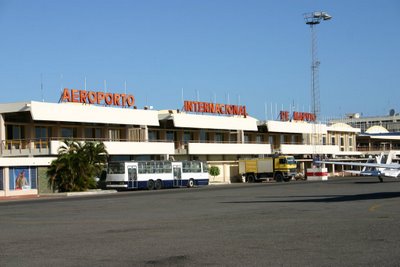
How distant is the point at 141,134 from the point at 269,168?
58.1ft

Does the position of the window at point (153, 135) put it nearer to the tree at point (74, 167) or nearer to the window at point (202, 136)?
the window at point (202, 136)

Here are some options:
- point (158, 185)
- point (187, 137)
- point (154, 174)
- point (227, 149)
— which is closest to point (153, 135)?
point (187, 137)

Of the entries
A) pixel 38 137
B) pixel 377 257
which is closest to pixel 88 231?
pixel 377 257

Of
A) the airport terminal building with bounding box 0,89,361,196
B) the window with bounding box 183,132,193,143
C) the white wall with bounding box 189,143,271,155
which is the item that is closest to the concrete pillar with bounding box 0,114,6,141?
the airport terminal building with bounding box 0,89,361,196

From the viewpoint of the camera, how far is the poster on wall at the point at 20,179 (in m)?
54.9

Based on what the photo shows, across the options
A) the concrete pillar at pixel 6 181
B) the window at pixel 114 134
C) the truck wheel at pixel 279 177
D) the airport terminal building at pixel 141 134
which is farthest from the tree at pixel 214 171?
the concrete pillar at pixel 6 181

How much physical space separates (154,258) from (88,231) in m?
6.76

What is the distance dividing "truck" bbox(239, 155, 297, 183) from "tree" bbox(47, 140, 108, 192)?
95.3 feet

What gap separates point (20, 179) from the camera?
55.6m

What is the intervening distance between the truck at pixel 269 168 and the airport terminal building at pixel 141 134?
10.3 feet

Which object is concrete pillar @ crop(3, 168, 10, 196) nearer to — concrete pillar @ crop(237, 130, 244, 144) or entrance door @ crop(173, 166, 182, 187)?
entrance door @ crop(173, 166, 182, 187)

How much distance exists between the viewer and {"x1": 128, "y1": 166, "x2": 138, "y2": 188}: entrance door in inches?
2418

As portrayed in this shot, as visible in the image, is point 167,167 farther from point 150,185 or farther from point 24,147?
point 24,147

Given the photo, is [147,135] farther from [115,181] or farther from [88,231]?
[88,231]
